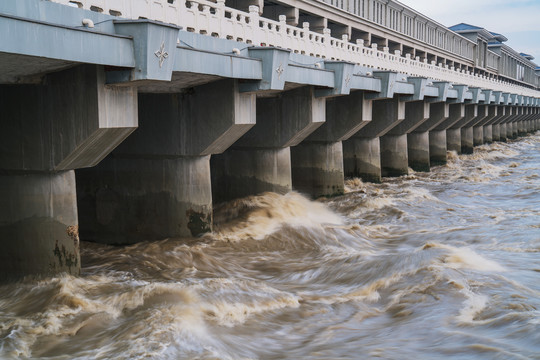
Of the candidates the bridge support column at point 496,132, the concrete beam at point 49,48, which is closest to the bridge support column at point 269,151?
the concrete beam at point 49,48

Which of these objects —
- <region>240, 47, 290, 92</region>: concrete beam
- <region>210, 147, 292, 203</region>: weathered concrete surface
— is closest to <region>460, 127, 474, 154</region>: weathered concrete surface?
<region>210, 147, 292, 203</region>: weathered concrete surface

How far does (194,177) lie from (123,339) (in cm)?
643

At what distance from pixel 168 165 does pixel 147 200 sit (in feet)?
2.75

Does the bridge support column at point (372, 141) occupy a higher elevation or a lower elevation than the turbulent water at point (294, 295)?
higher

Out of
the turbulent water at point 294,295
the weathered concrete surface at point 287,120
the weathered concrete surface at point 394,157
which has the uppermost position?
the weathered concrete surface at point 287,120

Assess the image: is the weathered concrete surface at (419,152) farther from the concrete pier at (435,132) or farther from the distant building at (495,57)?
the distant building at (495,57)

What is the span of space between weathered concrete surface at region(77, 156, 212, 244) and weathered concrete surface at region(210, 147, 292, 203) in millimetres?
3705

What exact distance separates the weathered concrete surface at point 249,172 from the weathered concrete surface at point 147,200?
3.70 meters

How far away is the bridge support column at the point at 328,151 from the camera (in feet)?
69.4

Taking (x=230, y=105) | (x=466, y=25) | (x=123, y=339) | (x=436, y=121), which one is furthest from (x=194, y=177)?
(x=466, y=25)

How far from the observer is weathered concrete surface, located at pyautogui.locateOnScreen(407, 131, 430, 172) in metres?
31.2

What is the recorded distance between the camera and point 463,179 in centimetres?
2767

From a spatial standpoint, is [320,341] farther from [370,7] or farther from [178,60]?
[370,7]

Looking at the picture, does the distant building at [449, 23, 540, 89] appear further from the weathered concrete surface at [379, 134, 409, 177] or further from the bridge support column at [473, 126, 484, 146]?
the weathered concrete surface at [379, 134, 409, 177]
